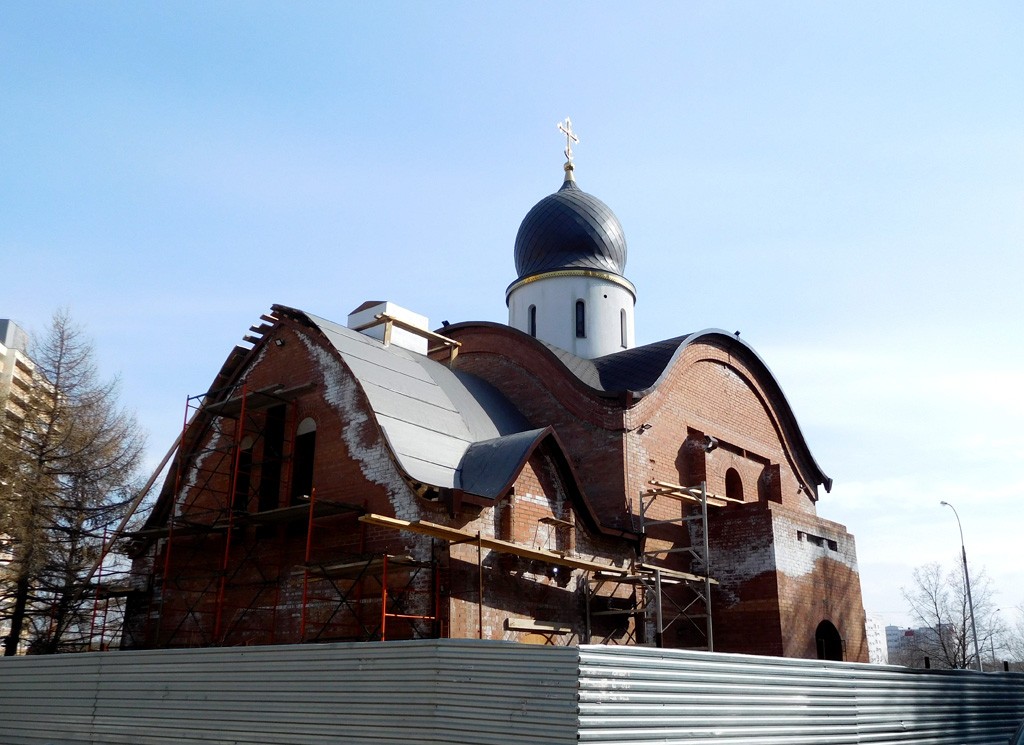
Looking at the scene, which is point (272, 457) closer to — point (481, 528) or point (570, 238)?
point (481, 528)

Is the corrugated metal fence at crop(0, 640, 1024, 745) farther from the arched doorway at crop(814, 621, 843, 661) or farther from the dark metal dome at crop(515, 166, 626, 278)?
the dark metal dome at crop(515, 166, 626, 278)

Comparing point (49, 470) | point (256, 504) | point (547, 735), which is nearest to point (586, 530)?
point (256, 504)

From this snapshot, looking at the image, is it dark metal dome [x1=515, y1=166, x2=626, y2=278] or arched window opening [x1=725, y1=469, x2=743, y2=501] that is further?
dark metal dome [x1=515, y1=166, x2=626, y2=278]

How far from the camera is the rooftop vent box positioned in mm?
17703

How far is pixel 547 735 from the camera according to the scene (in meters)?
6.46

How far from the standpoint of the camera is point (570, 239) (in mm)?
20875

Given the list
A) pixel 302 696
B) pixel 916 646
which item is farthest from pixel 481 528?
pixel 916 646

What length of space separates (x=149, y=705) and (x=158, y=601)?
248 inches

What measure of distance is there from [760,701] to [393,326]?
37.2ft

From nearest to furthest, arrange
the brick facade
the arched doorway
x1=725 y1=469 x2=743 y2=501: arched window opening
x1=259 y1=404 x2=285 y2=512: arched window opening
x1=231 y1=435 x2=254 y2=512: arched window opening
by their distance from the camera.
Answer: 1. the brick facade
2. x1=259 y1=404 x2=285 y2=512: arched window opening
3. x1=231 y1=435 x2=254 y2=512: arched window opening
4. the arched doorway
5. x1=725 y1=469 x2=743 y2=501: arched window opening

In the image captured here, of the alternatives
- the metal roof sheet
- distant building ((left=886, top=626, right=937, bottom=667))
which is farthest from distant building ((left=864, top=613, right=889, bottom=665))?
the metal roof sheet

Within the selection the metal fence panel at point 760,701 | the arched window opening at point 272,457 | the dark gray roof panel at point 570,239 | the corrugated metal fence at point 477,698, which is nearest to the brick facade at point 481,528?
the arched window opening at point 272,457

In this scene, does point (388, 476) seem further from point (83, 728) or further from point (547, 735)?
point (547, 735)

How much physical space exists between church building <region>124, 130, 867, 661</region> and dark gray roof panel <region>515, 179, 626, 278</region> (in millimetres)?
3326
